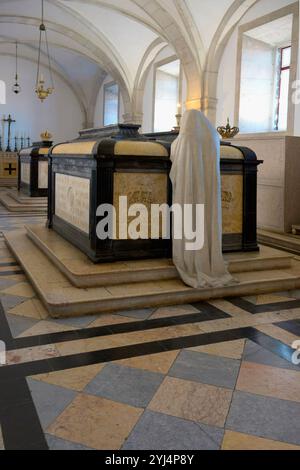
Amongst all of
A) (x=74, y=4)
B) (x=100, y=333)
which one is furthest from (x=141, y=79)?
(x=100, y=333)

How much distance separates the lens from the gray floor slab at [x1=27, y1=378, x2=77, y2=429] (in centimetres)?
203

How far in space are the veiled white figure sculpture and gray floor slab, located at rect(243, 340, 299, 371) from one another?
100 centimetres

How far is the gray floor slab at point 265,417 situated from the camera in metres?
1.96

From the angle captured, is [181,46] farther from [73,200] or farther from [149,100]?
[73,200]

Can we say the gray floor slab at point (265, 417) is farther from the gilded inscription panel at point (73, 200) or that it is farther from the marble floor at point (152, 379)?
the gilded inscription panel at point (73, 200)

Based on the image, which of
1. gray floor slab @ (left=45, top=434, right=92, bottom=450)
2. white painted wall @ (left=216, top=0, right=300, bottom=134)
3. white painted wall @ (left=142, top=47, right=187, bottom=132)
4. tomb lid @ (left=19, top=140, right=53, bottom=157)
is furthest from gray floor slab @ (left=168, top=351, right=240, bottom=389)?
white painted wall @ (left=142, top=47, right=187, bottom=132)

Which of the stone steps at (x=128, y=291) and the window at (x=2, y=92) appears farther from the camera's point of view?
the window at (x=2, y=92)

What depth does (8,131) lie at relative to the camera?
18.9 m

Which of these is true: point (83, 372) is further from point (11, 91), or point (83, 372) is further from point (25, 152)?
point (11, 91)

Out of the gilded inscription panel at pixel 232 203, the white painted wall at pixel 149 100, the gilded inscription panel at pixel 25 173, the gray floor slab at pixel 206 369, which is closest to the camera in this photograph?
the gray floor slab at pixel 206 369

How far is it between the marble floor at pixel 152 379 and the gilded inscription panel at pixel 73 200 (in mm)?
1128

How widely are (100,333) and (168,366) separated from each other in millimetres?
627

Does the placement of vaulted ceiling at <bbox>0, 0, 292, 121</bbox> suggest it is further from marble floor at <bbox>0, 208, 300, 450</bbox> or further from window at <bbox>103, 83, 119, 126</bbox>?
marble floor at <bbox>0, 208, 300, 450</bbox>

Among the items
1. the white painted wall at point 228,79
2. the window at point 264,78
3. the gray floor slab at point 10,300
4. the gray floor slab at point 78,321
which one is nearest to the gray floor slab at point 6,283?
the gray floor slab at point 10,300
